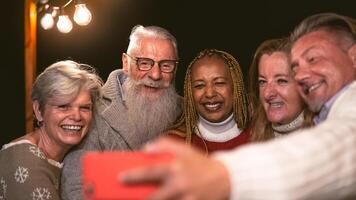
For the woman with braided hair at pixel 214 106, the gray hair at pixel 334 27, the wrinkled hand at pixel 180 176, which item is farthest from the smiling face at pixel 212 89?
the wrinkled hand at pixel 180 176

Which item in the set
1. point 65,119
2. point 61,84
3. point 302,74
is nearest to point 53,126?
point 65,119

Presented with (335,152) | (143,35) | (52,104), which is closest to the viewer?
(335,152)

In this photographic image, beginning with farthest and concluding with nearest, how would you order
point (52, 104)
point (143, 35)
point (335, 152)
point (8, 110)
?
point (8, 110) < point (143, 35) < point (52, 104) < point (335, 152)

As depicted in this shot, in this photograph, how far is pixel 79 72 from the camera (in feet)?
7.87

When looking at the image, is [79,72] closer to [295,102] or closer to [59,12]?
[295,102]

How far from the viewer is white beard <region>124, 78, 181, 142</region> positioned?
2.83m

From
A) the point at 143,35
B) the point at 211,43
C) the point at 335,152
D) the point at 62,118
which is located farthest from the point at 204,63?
the point at 211,43

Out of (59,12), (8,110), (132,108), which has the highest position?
(59,12)

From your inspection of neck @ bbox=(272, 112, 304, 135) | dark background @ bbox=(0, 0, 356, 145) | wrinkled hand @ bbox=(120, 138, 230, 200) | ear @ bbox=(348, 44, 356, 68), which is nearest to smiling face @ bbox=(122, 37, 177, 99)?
neck @ bbox=(272, 112, 304, 135)

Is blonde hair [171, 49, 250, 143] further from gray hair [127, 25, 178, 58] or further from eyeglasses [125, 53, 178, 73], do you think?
gray hair [127, 25, 178, 58]

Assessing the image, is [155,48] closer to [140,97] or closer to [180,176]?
[140,97]

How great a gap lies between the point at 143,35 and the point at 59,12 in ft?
11.5

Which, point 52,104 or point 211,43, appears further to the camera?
point 211,43

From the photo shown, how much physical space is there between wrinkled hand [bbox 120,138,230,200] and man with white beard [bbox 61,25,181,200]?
1.83 metres
